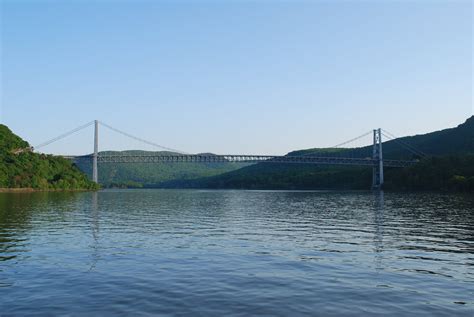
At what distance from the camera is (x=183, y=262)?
1819cm

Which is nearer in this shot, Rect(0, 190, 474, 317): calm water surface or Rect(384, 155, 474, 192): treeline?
Rect(0, 190, 474, 317): calm water surface

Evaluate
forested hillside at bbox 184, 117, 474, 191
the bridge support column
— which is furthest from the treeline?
the bridge support column

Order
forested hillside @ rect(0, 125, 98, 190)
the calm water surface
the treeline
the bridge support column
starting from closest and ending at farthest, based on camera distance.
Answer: the calm water surface < the treeline < forested hillside @ rect(0, 125, 98, 190) < the bridge support column

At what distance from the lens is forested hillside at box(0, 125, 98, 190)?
394 ft

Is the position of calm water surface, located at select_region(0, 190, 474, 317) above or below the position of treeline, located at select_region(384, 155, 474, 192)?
below

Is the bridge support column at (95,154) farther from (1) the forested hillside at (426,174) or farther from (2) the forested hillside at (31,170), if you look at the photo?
(1) the forested hillside at (426,174)

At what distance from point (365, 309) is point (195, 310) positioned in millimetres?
4745

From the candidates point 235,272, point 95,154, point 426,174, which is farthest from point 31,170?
point 235,272

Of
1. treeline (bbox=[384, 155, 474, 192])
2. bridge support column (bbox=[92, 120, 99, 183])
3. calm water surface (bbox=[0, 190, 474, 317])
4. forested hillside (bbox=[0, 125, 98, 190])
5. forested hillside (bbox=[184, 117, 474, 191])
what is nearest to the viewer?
calm water surface (bbox=[0, 190, 474, 317])

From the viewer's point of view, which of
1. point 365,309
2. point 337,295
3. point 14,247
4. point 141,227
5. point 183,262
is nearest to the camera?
point 365,309

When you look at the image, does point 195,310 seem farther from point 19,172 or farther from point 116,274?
point 19,172

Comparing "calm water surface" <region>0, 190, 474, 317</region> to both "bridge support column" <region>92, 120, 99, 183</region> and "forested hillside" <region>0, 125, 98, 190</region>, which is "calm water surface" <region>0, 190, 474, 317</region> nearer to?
"forested hillside" <region>0, 125, 98, 190</region>

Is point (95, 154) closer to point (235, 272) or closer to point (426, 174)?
point (426, 174)

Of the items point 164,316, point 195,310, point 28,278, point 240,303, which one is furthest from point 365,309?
point 28,278
